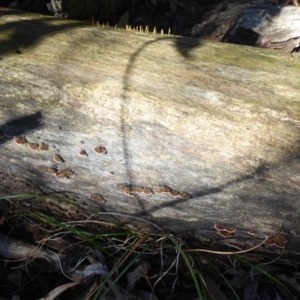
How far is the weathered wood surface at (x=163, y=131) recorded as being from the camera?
224 cm

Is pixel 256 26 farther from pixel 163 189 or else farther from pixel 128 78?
pixel 163 189

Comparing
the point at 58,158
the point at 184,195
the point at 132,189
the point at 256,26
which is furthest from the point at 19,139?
the point at 256,26

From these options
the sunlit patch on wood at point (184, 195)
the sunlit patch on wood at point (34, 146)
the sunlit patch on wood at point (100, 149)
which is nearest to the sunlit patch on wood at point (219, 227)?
the sunlit patch on wood at point (184, 195)

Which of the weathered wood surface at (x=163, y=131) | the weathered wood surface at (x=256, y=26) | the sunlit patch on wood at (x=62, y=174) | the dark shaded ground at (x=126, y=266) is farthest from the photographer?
the weathered wood surface at (x=256, y=26)

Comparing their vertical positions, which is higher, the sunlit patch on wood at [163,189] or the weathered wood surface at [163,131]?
the weathered wood surface at [163,131]

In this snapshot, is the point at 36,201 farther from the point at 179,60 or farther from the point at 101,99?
the point at 179,60

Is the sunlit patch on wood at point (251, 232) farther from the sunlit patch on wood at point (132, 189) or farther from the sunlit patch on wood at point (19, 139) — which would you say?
the sunlit patch on wood at point (19, 139)

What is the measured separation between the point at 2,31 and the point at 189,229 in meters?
1.48

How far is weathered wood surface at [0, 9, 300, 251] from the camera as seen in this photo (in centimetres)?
224

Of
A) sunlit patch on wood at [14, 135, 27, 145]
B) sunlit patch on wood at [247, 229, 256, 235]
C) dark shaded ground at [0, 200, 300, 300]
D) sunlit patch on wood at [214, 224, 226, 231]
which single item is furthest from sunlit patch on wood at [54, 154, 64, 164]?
sunlit patch on wood at [247, 229, 256, 235]

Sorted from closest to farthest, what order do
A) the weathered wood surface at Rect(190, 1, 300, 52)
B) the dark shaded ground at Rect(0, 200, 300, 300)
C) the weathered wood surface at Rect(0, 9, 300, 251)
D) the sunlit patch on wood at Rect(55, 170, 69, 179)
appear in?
1. the weathered wood surface at Rect(0, 9, 300, 251)
2. the sunlit patch on wood at Rect(55, 170, 69, 179)
3. the dark shaded ground at Rect(0, 200, 300, 300)
4. the weathered wood surface at Rect(190, 1, 300, 52)

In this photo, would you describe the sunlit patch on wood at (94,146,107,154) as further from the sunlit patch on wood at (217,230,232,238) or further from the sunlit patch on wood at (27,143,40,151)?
the sunlit patch on wood at (217,230,232,238)

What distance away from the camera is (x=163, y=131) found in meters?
2.25

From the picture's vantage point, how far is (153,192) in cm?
233
